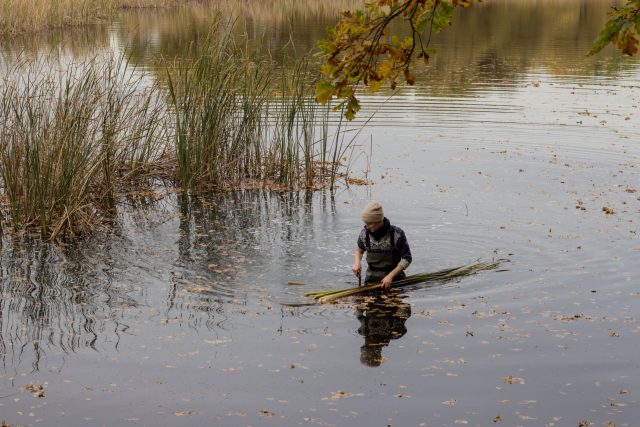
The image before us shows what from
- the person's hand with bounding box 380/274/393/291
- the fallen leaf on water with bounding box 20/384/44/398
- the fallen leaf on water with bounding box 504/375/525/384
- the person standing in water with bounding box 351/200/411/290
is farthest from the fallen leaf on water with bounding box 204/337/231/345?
the fallen leaf on water with bounding box 504/375/525/384

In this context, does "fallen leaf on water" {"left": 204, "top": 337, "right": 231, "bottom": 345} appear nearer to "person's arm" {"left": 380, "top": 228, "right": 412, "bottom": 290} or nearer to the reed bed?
"person's arm" {"left": 380, "top": 228, "right": 412, "bottom": 290}

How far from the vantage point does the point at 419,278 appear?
11.0 metres

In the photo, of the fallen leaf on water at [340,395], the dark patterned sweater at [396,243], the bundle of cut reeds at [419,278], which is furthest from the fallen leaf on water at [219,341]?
the dark patterned sweater at [396,243]

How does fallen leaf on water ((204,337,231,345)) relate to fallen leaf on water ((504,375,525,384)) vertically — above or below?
below

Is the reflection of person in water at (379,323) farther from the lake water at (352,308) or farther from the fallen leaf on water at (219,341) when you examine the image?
the fallen leaf on water at (219,341)

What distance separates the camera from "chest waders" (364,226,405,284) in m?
10.7

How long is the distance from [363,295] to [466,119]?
12.5 metres

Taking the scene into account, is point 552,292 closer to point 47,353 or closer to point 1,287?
point 47,353

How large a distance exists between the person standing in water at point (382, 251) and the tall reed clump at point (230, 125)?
167 inches

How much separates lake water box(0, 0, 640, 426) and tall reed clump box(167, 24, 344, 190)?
0.62 meters

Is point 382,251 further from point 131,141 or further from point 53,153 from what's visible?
point 131,141

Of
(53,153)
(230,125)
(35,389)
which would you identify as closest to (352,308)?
(35,389)

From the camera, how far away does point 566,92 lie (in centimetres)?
2652

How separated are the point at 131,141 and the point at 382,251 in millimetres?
5933
